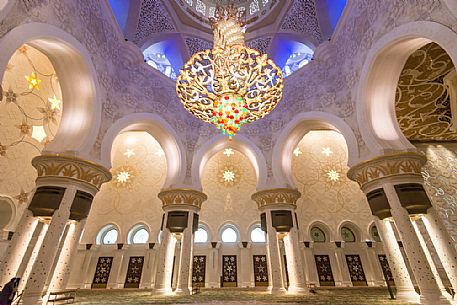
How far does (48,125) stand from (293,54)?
9703 millimetres

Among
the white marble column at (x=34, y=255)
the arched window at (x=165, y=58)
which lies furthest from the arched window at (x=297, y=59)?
the white marble column at (x=34, y=255)

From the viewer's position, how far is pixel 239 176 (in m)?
11.9

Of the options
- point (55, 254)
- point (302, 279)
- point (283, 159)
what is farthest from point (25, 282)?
point (283, 159)

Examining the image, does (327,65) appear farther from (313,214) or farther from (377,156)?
(313,214)

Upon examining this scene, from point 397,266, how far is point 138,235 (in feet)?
32.6

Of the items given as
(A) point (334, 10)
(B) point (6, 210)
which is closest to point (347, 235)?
(A) point (334, 10)

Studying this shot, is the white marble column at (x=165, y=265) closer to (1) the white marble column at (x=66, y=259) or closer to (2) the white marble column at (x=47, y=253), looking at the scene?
(1) the white marble column at (x=66, y=259)

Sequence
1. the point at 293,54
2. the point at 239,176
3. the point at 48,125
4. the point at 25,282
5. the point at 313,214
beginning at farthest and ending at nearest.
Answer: the point at 239,176 → the point at 313,214 → the point at 293,54 → the point at 48,125 → the point at 25,282

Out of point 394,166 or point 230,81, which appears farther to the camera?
point 394,166

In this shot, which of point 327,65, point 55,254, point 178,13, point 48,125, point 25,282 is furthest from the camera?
point 178,13

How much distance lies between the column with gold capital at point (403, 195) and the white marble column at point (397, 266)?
29 centimetres

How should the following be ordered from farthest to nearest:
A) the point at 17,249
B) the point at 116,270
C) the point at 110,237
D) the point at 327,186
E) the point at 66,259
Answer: the point at 327,186, the point at 110,237, the point at 116,270, the point at 66,259, the point at 17,249

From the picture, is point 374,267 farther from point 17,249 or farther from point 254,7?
point 254,7

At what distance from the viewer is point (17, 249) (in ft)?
14.2
